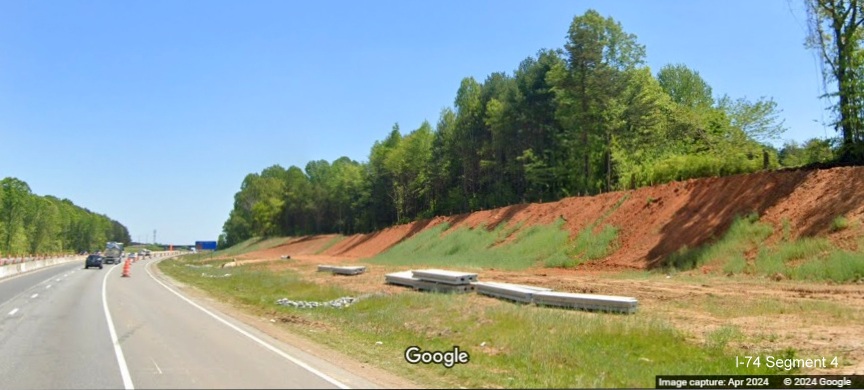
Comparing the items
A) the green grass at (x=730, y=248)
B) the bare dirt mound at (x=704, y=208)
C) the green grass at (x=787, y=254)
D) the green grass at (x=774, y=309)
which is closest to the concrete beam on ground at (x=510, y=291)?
the green grass at (x=774, y=309)

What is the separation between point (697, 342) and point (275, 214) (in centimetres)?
13762

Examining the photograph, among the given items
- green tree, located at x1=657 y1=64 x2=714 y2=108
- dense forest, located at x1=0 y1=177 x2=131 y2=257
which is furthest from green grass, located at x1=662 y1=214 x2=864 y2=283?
dense forest, located at x1=0 y1=177 x2=131 y2=257

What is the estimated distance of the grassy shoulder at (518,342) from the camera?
34.2 ft

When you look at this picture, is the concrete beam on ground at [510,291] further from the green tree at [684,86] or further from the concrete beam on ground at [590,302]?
the green tree at [684,86]

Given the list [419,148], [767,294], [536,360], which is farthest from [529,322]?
[419,148]

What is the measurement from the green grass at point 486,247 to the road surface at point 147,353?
22884 millimetres

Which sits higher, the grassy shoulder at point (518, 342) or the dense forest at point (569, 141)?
the dense forest at point (569, 141)

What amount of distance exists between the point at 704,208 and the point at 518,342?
2411 cm

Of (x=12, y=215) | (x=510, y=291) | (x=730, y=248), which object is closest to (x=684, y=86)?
(x=730, y=248)

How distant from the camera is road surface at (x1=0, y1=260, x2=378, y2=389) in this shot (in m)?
9.77

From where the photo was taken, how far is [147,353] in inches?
504

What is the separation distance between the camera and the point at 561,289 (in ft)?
76.4

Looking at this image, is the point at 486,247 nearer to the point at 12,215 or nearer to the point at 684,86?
the point at 684,86

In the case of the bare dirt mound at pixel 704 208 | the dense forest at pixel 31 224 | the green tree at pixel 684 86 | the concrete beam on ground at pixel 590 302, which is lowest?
the concrete beam on ground at pixel 590 302
